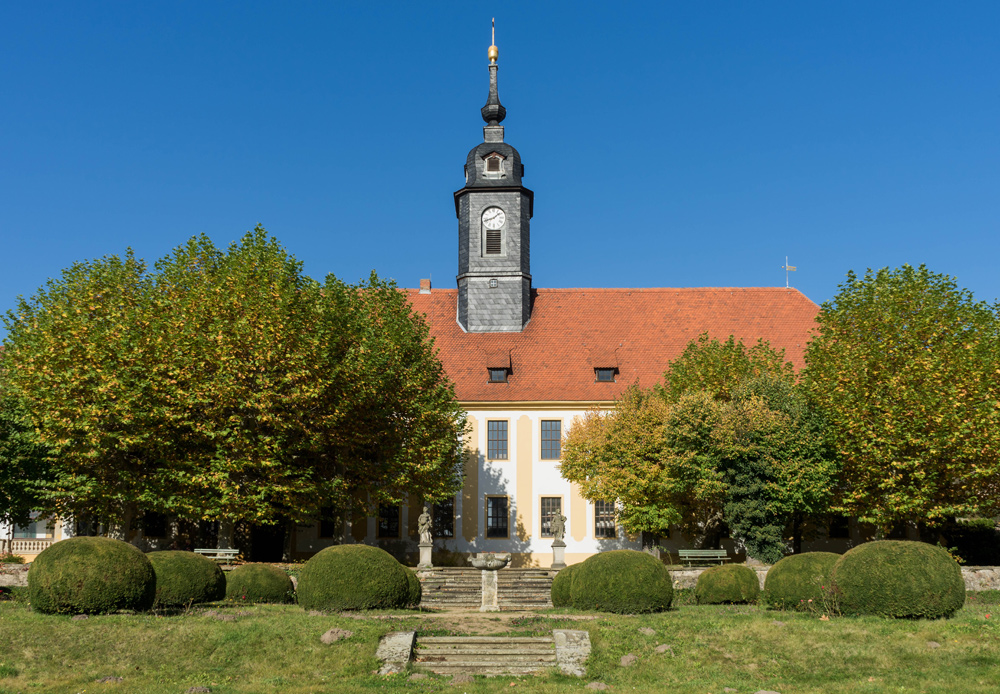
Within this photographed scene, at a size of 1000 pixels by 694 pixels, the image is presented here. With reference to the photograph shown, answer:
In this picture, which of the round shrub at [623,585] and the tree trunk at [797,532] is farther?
the tree trunk at [797,532]

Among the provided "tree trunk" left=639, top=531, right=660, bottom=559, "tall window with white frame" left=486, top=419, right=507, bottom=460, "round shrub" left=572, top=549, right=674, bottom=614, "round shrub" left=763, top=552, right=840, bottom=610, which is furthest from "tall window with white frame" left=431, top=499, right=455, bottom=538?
"round shrub" left=763, top=552, right=840, bottom=610

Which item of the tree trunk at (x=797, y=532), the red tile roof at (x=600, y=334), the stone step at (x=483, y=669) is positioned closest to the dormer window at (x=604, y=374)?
the red tile roof at (x=600, y=334)

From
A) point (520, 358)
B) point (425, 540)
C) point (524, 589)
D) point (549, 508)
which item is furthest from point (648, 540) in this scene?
point (524, 589)

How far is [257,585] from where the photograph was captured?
21672 mm

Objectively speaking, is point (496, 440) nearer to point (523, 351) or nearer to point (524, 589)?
point (523, 351)

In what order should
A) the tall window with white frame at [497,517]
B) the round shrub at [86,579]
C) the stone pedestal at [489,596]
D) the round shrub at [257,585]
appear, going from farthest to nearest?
1. the tall window with white frame at [497,517]
2. the stone pedestal at [489,596]
3. the round shrub at [257,585]
4. the round shrub at [86,579]

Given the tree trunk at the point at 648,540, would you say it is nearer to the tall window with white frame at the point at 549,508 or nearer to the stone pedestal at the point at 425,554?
the tall window with white frame at the point at 549,508

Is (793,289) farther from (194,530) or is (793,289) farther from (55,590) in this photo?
(55,590)

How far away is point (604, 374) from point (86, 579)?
25.9 meters

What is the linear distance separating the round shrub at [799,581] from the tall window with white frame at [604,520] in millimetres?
16930

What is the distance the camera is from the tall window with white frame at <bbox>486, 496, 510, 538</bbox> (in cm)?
3766

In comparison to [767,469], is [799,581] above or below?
below

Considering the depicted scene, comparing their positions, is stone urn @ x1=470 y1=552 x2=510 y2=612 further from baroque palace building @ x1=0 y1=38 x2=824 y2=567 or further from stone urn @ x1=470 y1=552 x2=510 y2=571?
baroque palace building @ x1=0 y1=38 x2=824 y2=567

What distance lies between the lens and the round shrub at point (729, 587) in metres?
22.4
